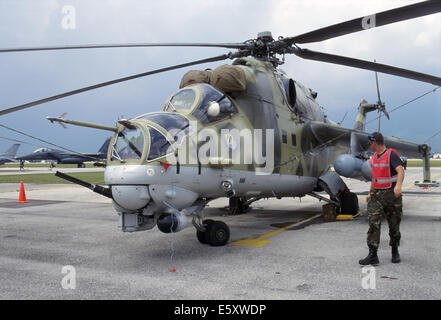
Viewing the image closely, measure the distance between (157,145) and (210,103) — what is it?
5.16ft

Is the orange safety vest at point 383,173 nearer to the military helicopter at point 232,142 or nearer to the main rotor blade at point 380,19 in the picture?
the main rotor blade at point 380,19

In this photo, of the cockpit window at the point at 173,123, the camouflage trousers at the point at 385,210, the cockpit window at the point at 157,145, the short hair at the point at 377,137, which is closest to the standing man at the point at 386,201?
the camouflage trousers at the point at 385,210

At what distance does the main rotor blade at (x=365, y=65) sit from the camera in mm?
7617

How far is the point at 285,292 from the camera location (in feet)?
14.1

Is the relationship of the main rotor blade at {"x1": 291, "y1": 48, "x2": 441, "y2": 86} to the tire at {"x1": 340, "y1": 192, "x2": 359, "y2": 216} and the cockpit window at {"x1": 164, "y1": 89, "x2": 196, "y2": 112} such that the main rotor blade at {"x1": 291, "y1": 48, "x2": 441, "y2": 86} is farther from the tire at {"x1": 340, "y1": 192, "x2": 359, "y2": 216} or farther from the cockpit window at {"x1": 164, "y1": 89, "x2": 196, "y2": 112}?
the tire at {"x1": 340, "y1": 192, "x2": 359, "y2": 216}

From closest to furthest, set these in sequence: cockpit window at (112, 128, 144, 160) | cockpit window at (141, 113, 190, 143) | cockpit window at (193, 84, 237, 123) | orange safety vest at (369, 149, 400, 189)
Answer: orange safety vest at (369, 149, 400, 189) → cockpit window at (112, 128, 144, 160) → cockpit window at (141, 113, 190, 143) → cockpit window at (193, 84, 237, 123)

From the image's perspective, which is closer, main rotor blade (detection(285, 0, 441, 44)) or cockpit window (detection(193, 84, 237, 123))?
main rotor blade (detection(285, 0, 441, 44))

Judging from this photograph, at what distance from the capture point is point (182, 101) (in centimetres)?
682

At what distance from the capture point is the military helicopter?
5.61 m

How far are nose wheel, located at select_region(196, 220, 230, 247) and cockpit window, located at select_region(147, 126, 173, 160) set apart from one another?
1821 millimetres

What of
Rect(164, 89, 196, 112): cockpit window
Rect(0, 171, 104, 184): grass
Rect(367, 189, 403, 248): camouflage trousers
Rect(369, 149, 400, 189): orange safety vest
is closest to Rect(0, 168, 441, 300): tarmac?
Rect(367, 189, 403, 248): camouflage trousers

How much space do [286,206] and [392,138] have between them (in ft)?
15.4
